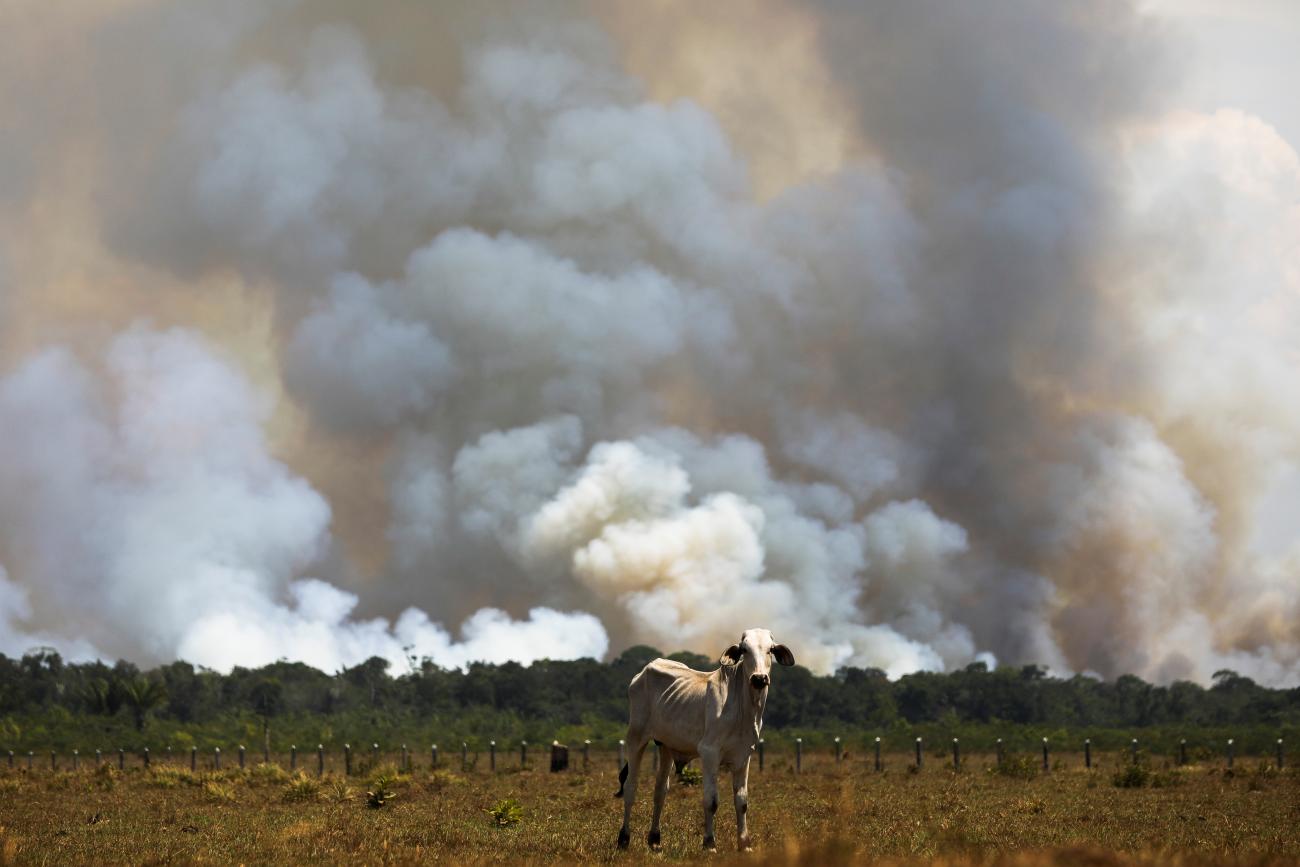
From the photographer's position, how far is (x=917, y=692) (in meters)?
129

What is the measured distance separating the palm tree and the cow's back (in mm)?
100609

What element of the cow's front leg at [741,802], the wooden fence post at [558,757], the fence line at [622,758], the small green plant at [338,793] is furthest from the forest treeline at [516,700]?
the cow's front leg at [741,802]

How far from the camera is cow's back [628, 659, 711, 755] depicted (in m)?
21.4

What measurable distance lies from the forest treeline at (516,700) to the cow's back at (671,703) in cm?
8033

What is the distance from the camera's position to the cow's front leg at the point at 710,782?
20.1 m

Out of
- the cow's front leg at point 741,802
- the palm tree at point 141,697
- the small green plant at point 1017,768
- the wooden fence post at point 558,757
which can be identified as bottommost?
the cow's front leg at point 741,802

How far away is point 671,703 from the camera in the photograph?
21.9 m

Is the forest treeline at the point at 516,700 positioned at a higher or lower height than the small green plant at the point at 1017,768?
higher

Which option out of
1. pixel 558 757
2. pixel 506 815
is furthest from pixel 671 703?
pixel 558 757

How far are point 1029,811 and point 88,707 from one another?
108 meters

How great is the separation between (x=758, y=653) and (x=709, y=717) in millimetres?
1429

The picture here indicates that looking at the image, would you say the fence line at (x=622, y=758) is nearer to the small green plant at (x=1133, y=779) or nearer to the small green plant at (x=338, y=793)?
the small green plant at (x=1133, y=779)

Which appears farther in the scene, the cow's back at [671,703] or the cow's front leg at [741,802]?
the cow's back at [671,703]

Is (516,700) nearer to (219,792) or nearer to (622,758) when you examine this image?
(622,758)
